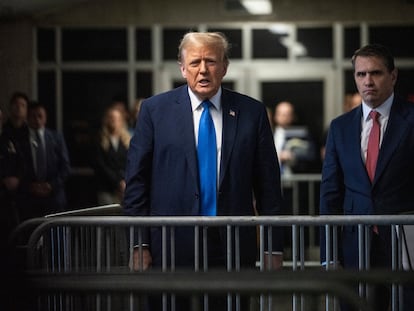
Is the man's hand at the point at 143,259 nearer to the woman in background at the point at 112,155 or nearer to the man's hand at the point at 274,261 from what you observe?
the man's hand at the point at 274,261

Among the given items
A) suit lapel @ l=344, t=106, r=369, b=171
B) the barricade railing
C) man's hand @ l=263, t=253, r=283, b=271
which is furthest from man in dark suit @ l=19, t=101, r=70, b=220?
man's hand @ l=263, t=253, r=283, b=271

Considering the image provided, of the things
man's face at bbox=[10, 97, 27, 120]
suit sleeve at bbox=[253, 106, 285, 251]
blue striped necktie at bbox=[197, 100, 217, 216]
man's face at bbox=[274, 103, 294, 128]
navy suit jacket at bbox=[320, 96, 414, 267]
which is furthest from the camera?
man's face at bbox=[274, 103, 294, 128]

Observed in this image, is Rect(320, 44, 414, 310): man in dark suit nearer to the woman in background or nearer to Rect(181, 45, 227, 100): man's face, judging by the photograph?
Rect(181, 45, 227, 100): man's face

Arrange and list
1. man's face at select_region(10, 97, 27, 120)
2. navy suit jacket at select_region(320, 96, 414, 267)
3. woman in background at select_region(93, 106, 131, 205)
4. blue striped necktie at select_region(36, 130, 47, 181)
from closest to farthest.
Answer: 1. navy suit jacket at select_region(320, 96, 414, 267)
2. man's face at select_region(10, 97, 27, 120)
3. blue striped necktie at select_region(36, 130, 47, 181)
4. woman in background at select_region(93, 106, 131, 205)

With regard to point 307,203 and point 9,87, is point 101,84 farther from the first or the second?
point 307,203

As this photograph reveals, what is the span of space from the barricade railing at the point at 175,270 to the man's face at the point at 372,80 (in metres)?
0.88

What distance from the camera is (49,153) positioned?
40.0 feet

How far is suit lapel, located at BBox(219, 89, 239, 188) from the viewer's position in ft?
19.1

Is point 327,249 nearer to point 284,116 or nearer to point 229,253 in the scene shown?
point 229,253

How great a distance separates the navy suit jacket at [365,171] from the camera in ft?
20.6

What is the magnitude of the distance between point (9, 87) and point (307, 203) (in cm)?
495

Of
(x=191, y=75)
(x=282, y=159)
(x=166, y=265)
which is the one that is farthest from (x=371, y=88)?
(x=282, y=159)

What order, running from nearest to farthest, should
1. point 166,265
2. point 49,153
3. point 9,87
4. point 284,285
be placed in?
point 284,285, point 166,265, point 49,153, point 9,87

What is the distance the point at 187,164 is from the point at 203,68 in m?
0.47
